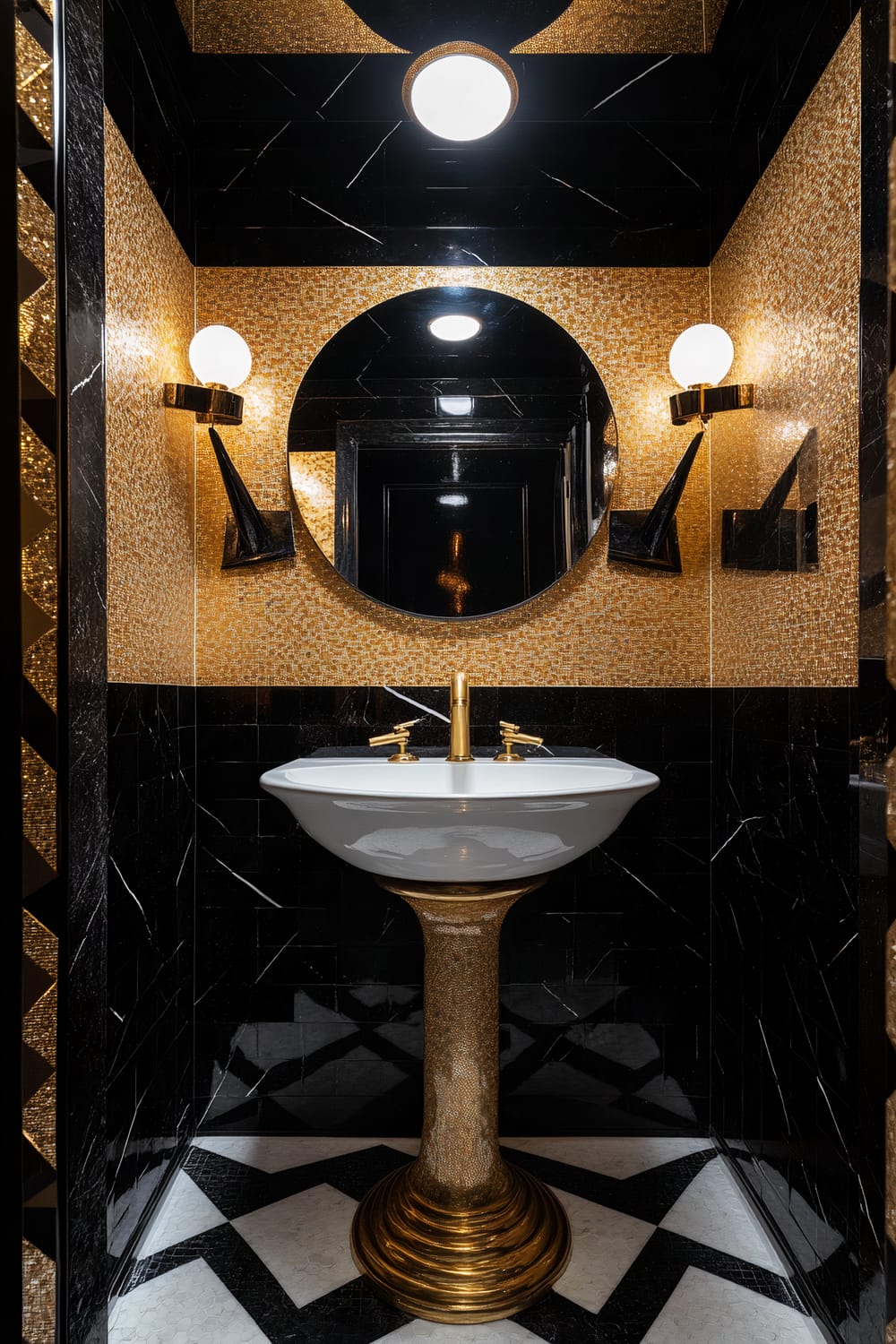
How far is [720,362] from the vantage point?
5.58 feet

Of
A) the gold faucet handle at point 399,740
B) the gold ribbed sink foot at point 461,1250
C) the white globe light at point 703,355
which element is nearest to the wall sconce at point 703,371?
the white globe light at point 703,355

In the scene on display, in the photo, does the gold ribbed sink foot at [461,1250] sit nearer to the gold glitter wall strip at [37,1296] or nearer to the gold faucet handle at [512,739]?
the gold glitter wall strip at [37,1296]

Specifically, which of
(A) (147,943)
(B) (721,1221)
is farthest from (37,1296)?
(B) (721,1221)

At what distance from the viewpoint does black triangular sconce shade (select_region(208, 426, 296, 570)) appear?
1818 millimetres

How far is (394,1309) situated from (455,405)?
178cm

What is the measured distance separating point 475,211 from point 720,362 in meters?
0.70

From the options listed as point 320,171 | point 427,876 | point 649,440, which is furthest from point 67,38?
point 649,440

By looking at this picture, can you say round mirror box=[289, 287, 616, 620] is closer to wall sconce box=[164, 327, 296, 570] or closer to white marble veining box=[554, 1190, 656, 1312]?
wall sconce box=[164, 327, 296, 570]

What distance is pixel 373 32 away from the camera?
6.23 feet

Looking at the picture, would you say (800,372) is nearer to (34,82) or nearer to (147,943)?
(34,82)

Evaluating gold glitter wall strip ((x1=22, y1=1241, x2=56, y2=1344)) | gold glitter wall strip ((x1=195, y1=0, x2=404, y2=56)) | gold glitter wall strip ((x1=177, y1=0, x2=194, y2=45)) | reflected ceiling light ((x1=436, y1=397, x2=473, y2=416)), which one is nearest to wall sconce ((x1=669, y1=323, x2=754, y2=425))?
reflected ceiling light ((x1=436, y1=397, x2=473, y2=416))

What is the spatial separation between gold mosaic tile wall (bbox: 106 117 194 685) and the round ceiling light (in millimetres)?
585

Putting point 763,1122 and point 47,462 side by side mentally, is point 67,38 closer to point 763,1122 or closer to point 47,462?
point 47,462

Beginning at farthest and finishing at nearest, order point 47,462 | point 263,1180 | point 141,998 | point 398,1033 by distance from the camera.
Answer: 1. point 398,1033
2. point 263,1180
3. point 141,998
4. point 47,462
